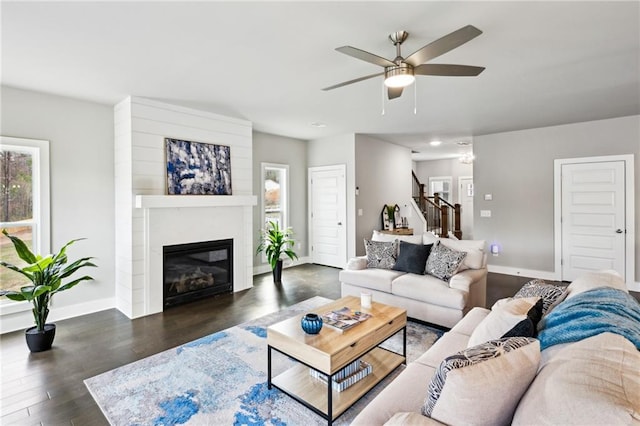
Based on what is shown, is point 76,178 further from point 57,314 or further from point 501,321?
point 501,321

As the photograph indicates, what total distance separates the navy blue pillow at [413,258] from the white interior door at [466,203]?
22.8 feet

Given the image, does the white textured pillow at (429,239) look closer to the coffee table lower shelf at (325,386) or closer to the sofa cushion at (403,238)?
the sofa cushion at (403,238)

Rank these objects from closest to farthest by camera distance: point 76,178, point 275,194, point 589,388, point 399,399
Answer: point 589,388 < point 399,399 < point 76,178 < point 275,194

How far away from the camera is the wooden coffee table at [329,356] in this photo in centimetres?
202

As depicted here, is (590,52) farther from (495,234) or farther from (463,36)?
(495,234)

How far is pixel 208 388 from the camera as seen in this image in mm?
2410

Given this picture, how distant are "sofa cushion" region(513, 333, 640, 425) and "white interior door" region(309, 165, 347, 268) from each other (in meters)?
5.30

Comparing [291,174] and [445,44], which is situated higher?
[445,44]

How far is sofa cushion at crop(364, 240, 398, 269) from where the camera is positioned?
4.16m

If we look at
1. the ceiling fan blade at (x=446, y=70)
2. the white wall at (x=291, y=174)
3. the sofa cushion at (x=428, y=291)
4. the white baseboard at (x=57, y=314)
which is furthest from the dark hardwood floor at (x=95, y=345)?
the ceiling fan blade at (x=446, y=70)

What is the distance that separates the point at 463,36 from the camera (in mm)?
1966

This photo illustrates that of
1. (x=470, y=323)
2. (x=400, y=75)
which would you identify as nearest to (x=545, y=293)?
(x=470, y=323)

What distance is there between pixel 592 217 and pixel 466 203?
5.17 meters

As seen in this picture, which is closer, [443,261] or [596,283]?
[596,283]
